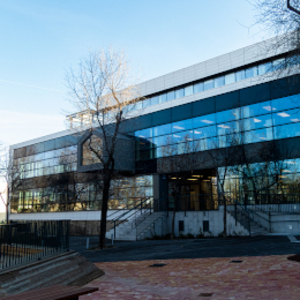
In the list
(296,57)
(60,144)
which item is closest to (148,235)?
(296,57)

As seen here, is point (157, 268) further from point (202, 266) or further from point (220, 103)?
point (220, 103)

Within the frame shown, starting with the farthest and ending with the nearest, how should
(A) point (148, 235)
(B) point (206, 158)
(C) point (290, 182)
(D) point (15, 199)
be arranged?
(D) point (15, 199) → (B) point (206, 158) → (A) point (148, 235) → (C) point (290, 182)

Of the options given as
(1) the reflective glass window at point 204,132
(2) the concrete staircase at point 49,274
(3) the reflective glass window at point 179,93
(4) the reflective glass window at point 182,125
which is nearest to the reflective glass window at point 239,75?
(1) the reflective glass window at point 204,132

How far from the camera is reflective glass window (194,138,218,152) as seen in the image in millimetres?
28281

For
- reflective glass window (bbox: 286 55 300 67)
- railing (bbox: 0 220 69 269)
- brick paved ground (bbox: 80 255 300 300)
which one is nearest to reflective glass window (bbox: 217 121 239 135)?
brick paved ground (bbox: 80 255 300 300)

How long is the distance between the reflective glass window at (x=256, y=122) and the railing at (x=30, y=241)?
18165 mm

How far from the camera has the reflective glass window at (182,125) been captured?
3041cm

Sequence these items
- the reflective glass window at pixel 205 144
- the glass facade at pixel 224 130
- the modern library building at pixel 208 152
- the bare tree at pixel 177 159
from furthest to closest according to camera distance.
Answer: the reflective glass window at pixel 205 144, the bare tree at pixel 177 159, the glass facade at pixel 224 130, the modern library building at pixel 208 152

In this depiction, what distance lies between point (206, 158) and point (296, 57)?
59.4ft

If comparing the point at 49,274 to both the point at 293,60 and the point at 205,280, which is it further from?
the point at 293,60

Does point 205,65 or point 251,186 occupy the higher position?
point 205,65

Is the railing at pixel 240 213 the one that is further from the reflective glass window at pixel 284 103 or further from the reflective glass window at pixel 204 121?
the reflective glass window at pixel 284 103

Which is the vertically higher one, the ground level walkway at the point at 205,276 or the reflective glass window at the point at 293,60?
the reflective glass window at the point at 293,60

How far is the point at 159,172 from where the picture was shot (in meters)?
31.8
